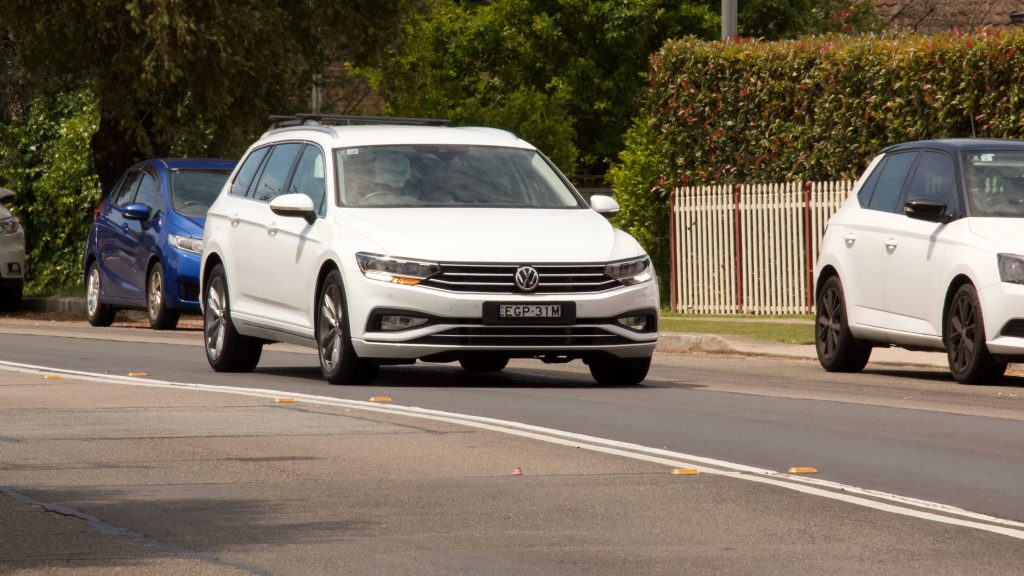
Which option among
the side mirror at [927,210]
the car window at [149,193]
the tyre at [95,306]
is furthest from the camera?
the tyre at [95,306]

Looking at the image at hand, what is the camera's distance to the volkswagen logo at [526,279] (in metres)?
12.3

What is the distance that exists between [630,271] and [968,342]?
8.34 feet

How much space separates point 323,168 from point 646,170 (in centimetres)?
1474

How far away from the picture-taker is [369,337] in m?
12.4

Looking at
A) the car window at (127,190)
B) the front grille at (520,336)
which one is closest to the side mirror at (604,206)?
the front grille at (520,336)

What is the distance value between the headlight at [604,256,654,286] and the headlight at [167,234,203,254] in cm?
924

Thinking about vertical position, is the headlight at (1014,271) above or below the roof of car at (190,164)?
below

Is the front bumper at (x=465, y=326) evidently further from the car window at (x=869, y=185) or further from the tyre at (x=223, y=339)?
the car window at (x=869, y=185)

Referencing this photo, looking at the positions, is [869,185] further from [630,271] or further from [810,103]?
[810,103]

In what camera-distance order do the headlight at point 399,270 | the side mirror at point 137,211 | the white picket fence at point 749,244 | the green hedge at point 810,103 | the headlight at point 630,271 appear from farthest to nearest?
the white picket fence at point 749,244 → the side mirror at point 137,211 → the green hedge at point 810,103 → the headlight at point 630,271 → the headlight at point 399,270

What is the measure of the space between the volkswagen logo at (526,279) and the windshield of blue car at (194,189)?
9.90 metres

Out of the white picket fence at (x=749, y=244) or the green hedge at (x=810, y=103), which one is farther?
the white picket fence at (x=749, y=244)

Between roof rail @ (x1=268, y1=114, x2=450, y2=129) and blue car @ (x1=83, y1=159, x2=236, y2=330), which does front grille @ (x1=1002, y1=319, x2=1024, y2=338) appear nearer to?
roof rail @ (x1=268, y1=114, x2=450, y2=129)

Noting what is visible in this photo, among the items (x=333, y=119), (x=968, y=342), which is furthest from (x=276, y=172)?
(x=968, y=342)
